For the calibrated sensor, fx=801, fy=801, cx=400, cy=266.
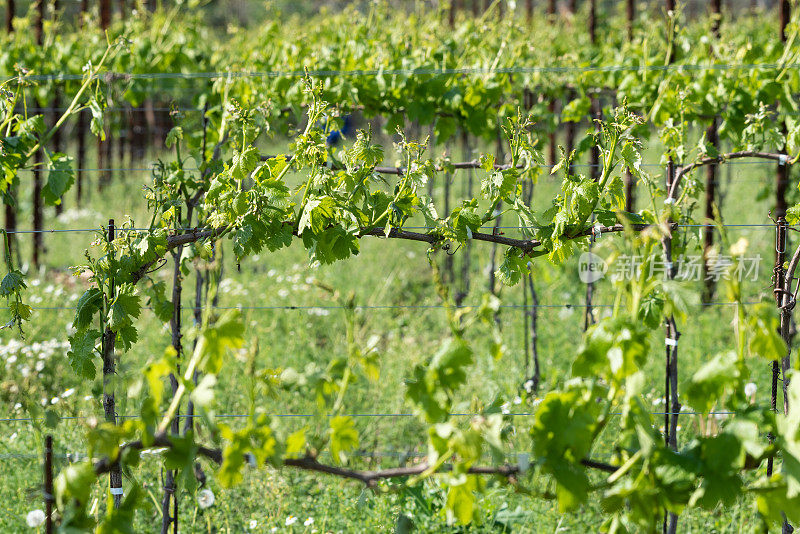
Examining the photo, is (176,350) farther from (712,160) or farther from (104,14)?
(104,14)

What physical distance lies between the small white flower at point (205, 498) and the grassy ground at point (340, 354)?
65 millimetres

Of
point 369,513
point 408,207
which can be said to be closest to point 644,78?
point 408,207

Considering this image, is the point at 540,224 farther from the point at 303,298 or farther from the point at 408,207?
the point at 303,298

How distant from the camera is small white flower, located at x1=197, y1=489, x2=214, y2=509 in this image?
92.2 inches

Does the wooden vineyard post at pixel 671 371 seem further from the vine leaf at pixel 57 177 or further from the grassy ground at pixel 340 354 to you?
the vine leaf at pixel 57 177

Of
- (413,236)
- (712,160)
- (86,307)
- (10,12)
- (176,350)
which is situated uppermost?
(10,12)

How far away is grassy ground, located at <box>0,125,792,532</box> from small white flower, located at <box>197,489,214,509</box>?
0.21ft

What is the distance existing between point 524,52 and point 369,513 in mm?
2569

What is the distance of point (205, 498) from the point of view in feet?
7.80

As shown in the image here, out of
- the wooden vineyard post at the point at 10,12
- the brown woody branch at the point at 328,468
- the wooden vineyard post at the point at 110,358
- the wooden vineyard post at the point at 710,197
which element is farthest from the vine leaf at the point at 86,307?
the wooden vineyard post at the point at 10,12

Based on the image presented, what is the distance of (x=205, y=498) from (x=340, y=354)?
130cm

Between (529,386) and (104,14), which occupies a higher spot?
(104,14)

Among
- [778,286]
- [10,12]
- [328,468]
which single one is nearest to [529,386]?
[778,286]

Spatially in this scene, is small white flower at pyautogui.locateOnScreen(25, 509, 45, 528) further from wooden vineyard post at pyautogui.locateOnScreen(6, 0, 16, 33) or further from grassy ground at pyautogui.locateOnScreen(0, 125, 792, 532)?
wooden vineyard post at pyautogui.locateOnScreen(6, 0, 16, 33)
